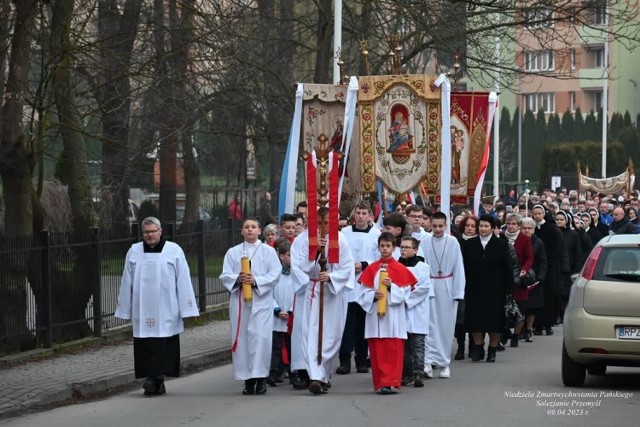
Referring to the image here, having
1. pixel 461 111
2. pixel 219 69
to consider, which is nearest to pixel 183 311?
pixel 219 69

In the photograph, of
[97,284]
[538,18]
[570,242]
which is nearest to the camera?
[97,284]

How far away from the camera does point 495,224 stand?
1798cm

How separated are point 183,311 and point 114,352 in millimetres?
3739

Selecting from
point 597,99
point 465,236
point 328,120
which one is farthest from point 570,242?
point 597,99

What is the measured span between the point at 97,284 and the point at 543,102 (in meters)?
73.1

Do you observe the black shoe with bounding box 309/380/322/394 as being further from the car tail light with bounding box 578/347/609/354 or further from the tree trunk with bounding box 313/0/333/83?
the tree trunk with bounding box 313/0/333/83

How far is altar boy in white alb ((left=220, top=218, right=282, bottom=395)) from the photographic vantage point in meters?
14.1

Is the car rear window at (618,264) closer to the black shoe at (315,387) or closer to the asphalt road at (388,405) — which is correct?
the asphalt road at (388,405)

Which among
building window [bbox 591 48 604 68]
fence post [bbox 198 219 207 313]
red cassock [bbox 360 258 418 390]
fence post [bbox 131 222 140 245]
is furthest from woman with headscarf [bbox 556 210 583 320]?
building window [bbox 591 48 604 68]

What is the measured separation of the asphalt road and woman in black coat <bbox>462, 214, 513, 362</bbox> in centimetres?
114

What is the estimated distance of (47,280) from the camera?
17.4m

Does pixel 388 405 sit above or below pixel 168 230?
below

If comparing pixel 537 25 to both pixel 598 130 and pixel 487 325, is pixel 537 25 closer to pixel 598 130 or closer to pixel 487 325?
pixel 487 325

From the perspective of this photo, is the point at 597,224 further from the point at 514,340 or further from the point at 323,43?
the point at 514,340
